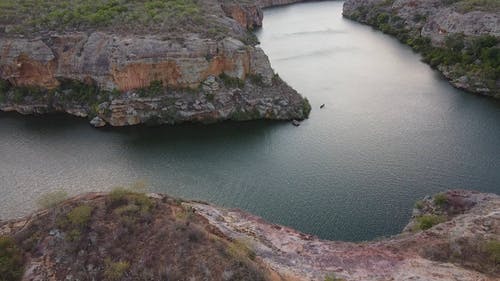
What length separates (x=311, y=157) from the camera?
36.2 m

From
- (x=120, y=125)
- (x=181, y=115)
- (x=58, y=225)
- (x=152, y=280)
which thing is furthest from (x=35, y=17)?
(x=152, y=280)

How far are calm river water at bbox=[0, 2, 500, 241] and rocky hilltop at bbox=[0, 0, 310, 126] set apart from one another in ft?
6.64

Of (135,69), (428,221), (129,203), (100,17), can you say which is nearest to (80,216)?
(129,203)

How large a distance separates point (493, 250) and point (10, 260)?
22.0 metres

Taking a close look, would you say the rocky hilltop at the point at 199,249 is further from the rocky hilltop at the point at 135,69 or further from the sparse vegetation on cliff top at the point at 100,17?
the sparse vegetation on cliff top at the point at 100,17

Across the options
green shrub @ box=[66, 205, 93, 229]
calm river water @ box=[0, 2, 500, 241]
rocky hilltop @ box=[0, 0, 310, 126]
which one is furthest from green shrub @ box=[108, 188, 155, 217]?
rocky hilltop @ box=[0, 0, 310, 126]

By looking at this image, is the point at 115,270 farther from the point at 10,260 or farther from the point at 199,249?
the point at 10,260

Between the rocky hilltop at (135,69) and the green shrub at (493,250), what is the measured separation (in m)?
26.3

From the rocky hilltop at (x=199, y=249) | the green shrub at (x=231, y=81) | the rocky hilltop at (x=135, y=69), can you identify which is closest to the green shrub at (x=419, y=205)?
→ the rocky hilltop at (x=199, y=249)

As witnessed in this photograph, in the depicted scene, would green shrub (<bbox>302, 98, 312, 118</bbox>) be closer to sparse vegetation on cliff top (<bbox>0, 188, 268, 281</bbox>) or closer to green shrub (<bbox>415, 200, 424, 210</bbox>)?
green shrub (<bbox>415, 200, 424, 210</bbox>)

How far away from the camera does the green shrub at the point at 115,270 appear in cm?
1603

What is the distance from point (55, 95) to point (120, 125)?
1016 cm

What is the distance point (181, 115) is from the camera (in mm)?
43375

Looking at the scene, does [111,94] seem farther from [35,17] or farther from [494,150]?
[494,150]
